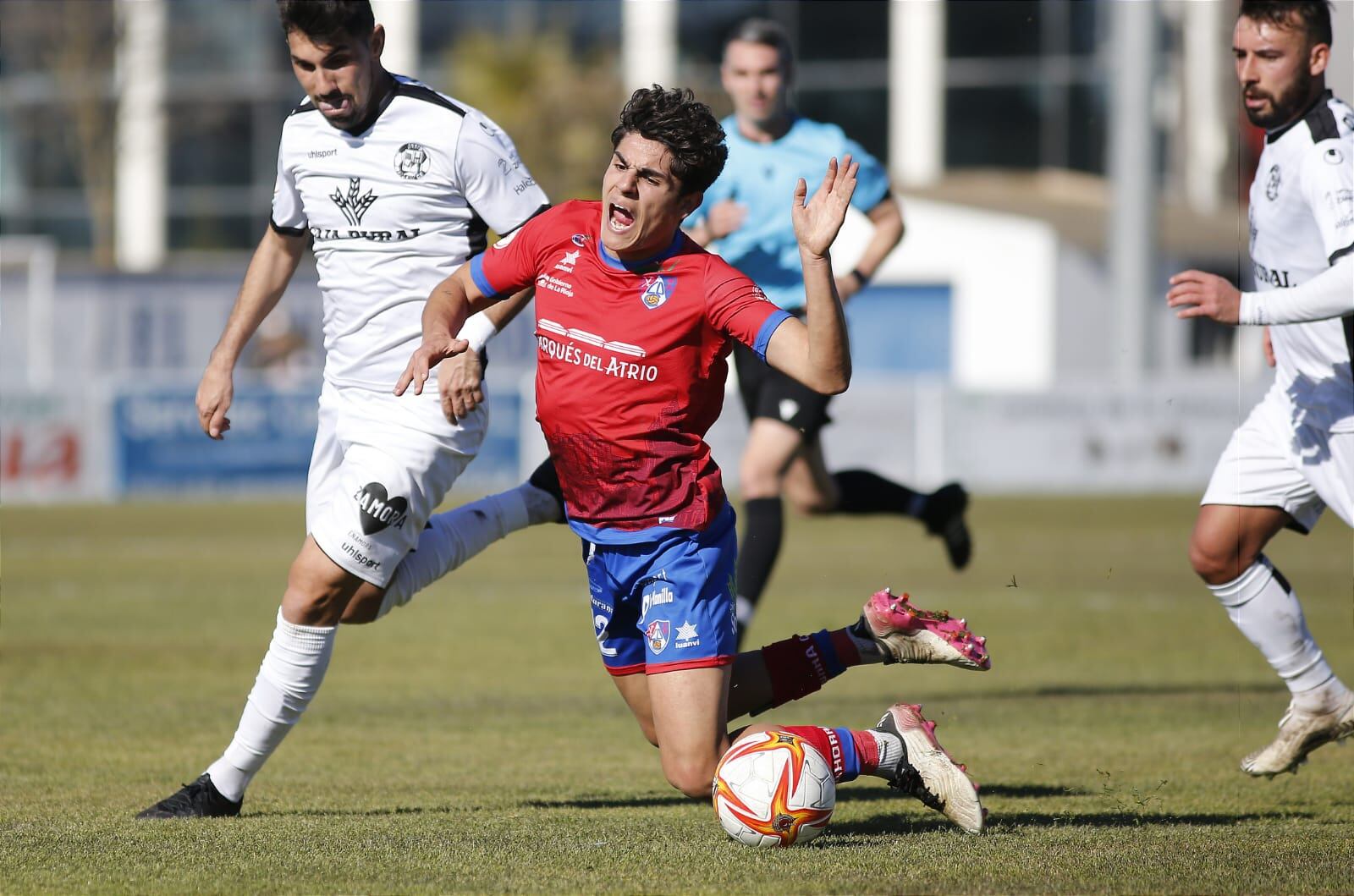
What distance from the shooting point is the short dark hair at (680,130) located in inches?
194

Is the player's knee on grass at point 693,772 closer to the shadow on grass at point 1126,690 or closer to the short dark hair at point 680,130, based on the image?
the short dark hair at point 680,130

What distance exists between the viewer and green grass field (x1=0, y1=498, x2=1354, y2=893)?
464 centimetres

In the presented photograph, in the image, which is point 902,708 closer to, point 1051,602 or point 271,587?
point 1051,602

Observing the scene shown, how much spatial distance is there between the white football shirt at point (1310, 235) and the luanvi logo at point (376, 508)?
9.25 ft

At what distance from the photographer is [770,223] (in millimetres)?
7859

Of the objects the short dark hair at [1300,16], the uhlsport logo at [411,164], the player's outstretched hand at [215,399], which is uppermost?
the short dark hair at [1300,16]

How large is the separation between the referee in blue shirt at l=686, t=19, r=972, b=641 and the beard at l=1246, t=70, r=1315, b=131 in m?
2.22

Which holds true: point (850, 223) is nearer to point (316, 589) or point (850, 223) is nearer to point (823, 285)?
point (316, 589)

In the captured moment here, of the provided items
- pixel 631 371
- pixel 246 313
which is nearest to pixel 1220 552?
pixel 631 371

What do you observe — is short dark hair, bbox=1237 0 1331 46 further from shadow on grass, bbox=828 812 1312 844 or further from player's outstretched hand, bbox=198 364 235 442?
player's outstretched hand, bbox=198 364 235 442

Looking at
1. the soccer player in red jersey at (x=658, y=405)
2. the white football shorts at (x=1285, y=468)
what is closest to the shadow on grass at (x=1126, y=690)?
the white football shorts at (x=1285, y=468)

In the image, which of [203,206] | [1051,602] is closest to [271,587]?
[1051,602]

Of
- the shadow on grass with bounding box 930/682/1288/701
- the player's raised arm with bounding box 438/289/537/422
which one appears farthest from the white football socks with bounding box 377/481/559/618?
the shadow on grass with bounding box 930/682/1288/701

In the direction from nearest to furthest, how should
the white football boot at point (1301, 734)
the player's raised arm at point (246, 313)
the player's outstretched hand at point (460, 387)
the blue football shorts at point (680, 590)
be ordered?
1. the player's outstretched hand at point (460, 387)
2. the blue football shorts at point (680, 590)
3. the player's raised arm at point (246, 313)
4. the white football boot at point (1301, 734)
